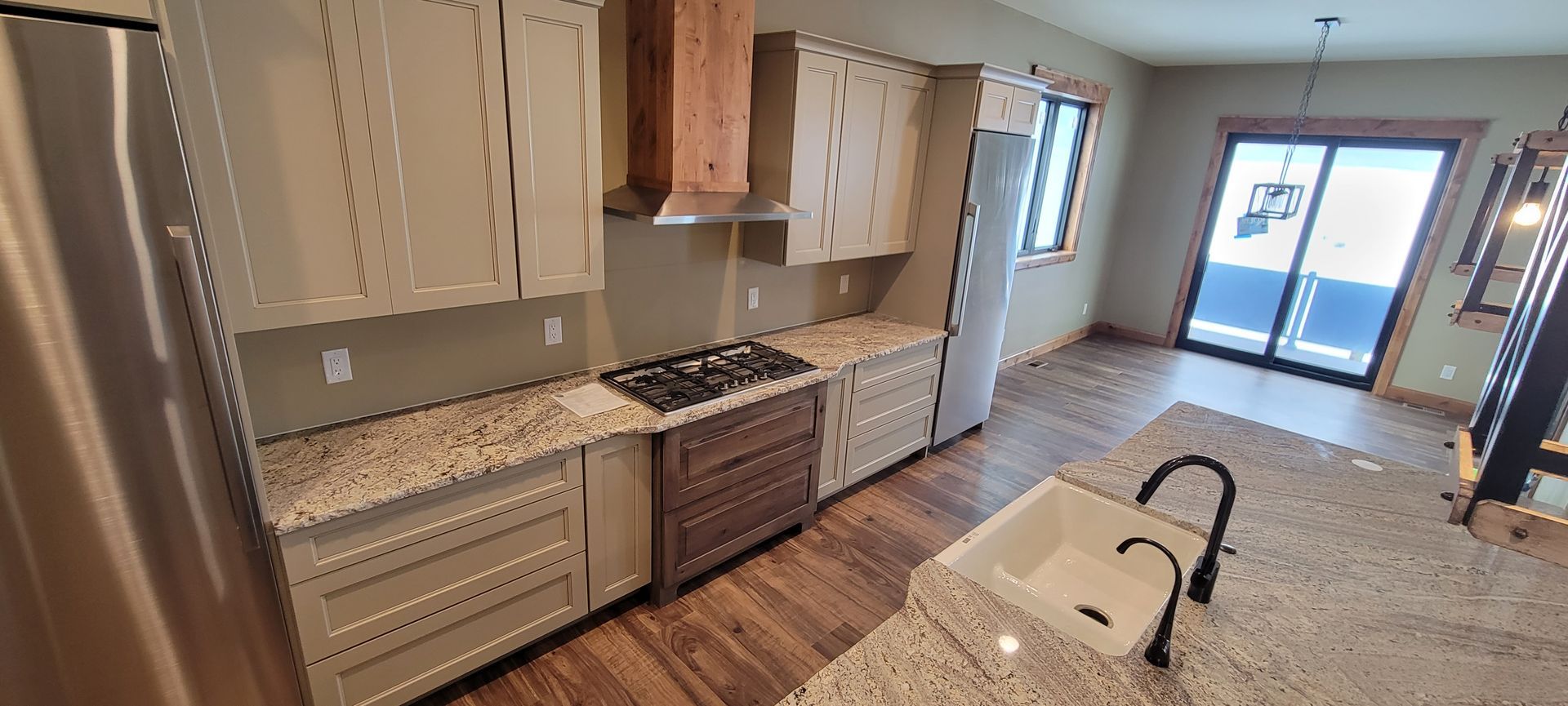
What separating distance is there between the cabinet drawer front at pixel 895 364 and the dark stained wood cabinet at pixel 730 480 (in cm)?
36

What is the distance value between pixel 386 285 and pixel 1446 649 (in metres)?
2.71

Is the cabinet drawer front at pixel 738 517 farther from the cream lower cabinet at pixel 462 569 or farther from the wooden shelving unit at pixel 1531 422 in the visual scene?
the wooden shelving unit at pixel 1531 422

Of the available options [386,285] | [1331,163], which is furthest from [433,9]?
[1331,163]

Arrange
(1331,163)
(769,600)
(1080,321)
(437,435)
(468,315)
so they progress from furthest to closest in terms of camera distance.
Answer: (1080,321) → (1331,163) → (769,600) → (468,315) → (437,435)

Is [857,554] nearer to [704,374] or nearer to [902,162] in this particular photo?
[704,374]

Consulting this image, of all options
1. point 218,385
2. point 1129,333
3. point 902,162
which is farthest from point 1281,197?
point 218,385

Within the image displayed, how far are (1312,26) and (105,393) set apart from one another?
604cm

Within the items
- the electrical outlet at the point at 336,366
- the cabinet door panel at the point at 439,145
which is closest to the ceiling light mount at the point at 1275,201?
the cabinet door panel at the point at 439,145

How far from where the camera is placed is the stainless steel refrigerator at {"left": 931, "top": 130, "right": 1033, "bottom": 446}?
346 cm

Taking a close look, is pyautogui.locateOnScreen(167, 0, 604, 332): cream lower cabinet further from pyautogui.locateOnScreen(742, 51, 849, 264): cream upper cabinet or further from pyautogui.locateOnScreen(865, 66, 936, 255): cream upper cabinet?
pyautogui.locateOnScreen(865, 66, 936, 255): cream upper cabinet

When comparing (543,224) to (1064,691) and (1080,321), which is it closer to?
(1064,691)

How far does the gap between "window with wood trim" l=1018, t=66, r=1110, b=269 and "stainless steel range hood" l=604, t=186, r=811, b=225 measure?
3.27 meters

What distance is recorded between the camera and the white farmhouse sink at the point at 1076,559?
1.54 metres

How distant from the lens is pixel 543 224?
2115 millimetres
